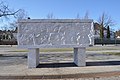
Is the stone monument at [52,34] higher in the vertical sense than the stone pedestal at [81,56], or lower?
higher

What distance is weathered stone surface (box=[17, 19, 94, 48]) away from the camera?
15.4m

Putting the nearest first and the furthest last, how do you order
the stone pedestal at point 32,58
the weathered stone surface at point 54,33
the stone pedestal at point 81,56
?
the stone pedestal at point 32,58
the weathered stone surface at point 54,33
the stone pedestal at point 81,56

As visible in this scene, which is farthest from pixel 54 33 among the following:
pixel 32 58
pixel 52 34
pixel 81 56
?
pixel 81 56

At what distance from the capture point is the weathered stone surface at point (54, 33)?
1535 cm

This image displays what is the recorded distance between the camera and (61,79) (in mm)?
11125

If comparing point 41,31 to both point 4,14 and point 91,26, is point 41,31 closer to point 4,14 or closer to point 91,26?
point 91,26

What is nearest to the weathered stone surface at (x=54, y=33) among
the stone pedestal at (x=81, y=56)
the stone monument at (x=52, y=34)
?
the stone monument at (x=52, y=34)

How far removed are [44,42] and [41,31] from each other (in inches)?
27.0

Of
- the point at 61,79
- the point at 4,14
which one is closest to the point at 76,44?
the point at 61,79

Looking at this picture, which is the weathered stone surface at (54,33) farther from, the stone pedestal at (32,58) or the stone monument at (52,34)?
the stone pedestal at (32,58)

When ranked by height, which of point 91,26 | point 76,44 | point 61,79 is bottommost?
point 61,79

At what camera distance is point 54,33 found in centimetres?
1548

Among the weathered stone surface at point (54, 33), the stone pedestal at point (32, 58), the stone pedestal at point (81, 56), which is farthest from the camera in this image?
the stone pedestal at point (81, 56)

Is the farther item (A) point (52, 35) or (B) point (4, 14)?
(B) point (4, 14)
